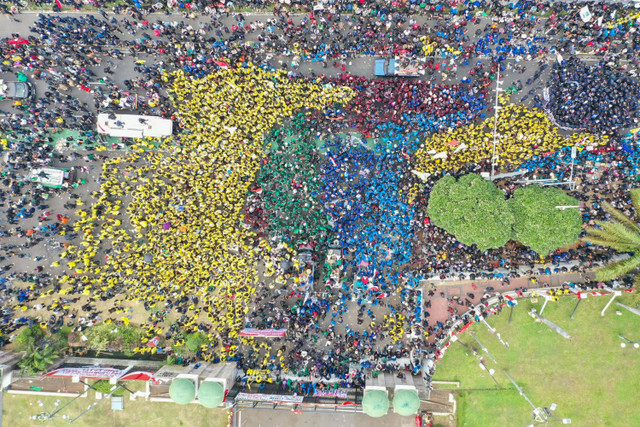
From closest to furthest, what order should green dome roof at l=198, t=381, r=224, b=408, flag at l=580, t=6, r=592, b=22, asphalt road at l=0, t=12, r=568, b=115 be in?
green dome roof at l=198, t=381, r=224, b=408
flag at l=580, t=6, r=592, b=22
asphalt road at l=0, t=12, r=568, b=115

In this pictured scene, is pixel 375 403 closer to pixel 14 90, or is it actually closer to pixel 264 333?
pixel 264 333

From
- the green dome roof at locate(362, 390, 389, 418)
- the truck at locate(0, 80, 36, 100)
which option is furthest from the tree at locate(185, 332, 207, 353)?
the truck at locate(0, 80, 36, 100)

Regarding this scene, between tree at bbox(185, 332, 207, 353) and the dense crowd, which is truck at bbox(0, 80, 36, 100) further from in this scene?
tree at bbox(185, 332, 207, 353)

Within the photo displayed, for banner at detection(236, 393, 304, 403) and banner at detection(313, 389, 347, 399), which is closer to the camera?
banner at detection(236, 393, 304, 403)

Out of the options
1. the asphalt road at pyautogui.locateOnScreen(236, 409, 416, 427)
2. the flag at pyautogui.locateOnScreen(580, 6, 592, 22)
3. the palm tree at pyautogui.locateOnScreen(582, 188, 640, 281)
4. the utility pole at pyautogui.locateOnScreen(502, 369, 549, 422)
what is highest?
the flag at pyautogui.locateOnScreen(580, 6, 592, 22)

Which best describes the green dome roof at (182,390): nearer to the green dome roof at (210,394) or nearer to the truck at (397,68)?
the green dome roof at (210,394)

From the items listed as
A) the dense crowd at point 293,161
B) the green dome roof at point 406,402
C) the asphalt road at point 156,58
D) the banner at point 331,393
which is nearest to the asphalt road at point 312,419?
the banner at point 331,393
